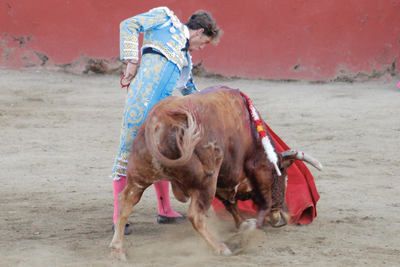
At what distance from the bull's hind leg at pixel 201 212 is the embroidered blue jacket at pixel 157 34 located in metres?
0.72

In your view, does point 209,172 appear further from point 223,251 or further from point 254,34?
point 254,34

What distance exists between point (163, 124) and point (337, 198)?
1852 millimetres

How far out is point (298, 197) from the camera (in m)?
4.91

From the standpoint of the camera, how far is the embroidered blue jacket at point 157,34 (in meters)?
4.29

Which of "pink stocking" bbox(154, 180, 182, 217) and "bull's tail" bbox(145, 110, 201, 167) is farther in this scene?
"pink stocking" bbox(154, 180, 182, 217)

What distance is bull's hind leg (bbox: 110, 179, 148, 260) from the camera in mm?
4055

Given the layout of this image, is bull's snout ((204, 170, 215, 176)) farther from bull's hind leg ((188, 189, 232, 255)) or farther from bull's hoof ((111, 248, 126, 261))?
bull's hoof ((111, 248, 126, 261))

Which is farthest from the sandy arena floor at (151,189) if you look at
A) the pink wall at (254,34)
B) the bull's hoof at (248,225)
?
the pink wall at (254,34)

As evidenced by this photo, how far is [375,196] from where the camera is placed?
218 inches

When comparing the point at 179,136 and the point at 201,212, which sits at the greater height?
the point at 179,136

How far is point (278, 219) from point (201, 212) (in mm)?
792

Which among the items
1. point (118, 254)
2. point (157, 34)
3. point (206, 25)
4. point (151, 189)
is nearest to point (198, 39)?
point (206, 25)

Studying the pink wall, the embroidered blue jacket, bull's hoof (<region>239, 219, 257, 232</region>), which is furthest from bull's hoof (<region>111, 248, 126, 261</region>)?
the pink wall

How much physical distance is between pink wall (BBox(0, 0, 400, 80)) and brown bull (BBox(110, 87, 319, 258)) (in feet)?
17.5
